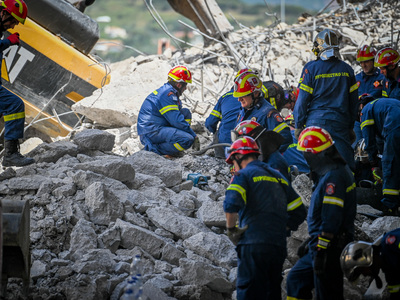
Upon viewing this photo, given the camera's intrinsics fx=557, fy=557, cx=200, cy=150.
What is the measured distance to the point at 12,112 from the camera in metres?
6.39

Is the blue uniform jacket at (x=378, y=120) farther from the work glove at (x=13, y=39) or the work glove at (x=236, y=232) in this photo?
the work glove at (x=13, y=39)

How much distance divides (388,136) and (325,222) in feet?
9.03

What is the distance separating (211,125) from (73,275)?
12.2 ft

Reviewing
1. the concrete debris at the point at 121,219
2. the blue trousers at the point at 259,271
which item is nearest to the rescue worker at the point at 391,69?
the concrete debris at the point at 121,219

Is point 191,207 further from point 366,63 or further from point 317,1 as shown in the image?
point 317,1

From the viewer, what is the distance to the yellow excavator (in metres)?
8.77

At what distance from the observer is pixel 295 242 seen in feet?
19.3

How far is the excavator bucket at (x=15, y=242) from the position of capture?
4164mm

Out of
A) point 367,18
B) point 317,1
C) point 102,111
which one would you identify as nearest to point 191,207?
point 102,111

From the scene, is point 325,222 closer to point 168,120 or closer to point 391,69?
point 391,69

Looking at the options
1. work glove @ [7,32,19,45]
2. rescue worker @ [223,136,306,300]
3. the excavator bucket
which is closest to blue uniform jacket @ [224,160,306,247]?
rescue worker @ [223,136,306,300]

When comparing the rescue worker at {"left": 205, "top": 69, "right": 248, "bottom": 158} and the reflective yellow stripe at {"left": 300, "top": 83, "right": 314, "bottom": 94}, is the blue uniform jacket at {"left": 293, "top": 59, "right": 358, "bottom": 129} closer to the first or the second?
the reflective yellow stripe at {"left": 300, "top": 83, "right": 314, "bottom": 94}

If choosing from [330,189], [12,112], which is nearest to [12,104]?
[12,112]

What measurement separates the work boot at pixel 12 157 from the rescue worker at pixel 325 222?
11.4 feet
